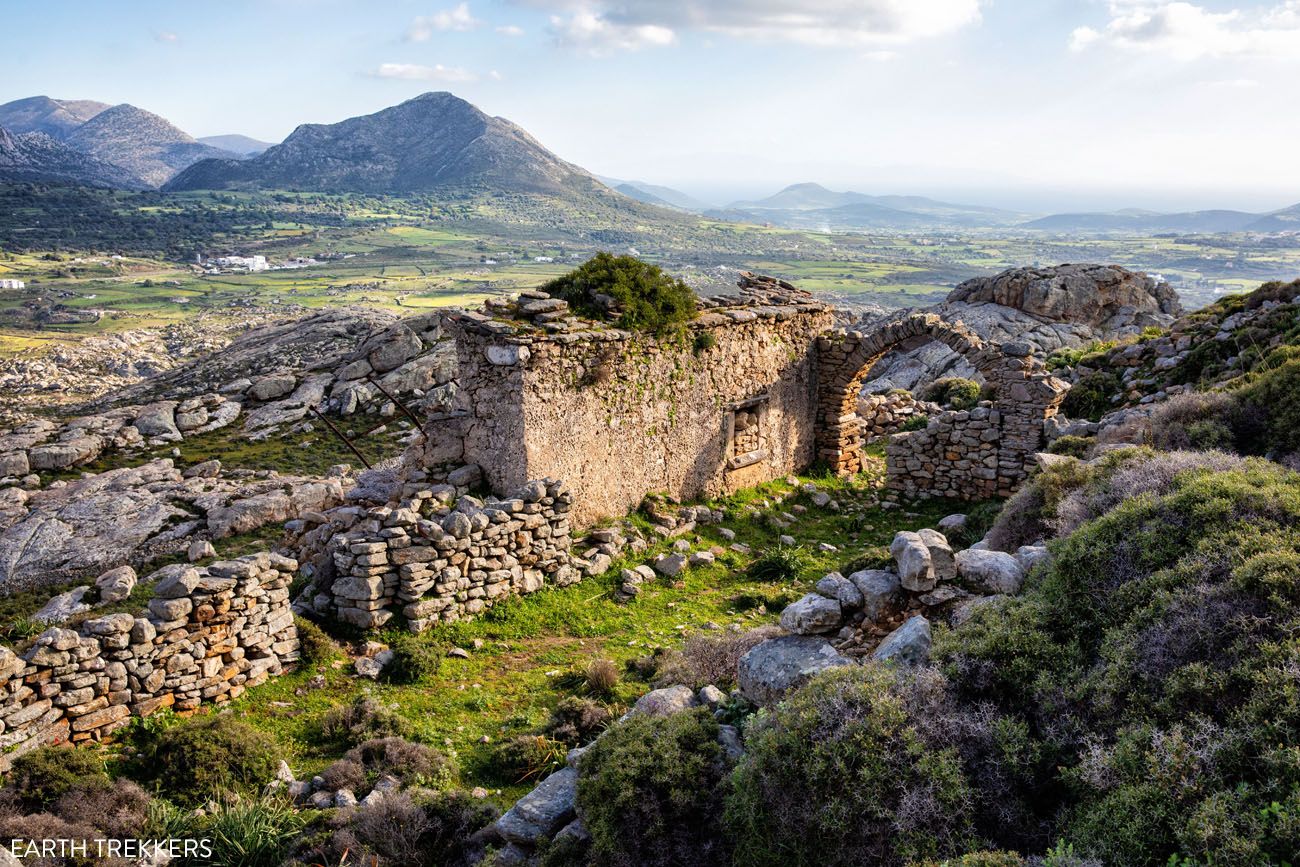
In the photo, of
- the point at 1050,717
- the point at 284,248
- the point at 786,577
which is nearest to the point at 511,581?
the point at 786,577

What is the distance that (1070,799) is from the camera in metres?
4.49

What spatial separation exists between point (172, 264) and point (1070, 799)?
136 metres

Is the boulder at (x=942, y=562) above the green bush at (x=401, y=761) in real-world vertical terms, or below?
above

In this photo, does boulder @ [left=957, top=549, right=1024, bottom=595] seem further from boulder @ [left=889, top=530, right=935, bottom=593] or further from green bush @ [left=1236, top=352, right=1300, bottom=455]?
green bush @ [left=1236, top=352, right=1300, bottom=455]

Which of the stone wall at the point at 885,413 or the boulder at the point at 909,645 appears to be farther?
the stone wall at the point at 885,413

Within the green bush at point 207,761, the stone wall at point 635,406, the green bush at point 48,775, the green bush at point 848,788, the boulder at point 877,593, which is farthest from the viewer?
the stone wall at point 635,406

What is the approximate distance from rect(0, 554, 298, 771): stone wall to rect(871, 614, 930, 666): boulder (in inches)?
259

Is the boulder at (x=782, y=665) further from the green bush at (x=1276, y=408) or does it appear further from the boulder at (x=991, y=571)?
the green bush at (x=1276, y=408)

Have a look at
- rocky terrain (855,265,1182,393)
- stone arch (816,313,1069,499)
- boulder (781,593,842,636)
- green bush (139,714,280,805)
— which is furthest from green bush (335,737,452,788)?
rocky terrain (855,265,1182,393)

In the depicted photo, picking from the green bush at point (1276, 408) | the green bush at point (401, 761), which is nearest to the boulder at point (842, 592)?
the green bush at point (401, 761)

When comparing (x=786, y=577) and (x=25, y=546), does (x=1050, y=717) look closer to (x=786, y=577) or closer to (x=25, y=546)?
(x=786, y=577)

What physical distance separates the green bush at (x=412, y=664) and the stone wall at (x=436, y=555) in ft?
1.86

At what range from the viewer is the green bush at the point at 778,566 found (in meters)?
12.3

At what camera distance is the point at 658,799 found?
5.38 m
